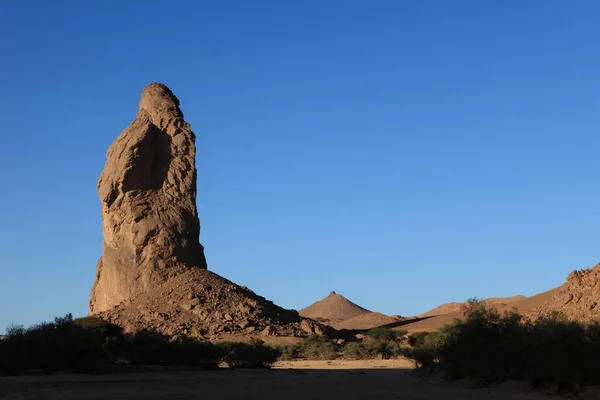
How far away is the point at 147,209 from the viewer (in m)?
70.9

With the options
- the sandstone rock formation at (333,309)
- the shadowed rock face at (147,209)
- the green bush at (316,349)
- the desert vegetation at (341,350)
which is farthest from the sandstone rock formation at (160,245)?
the sandstone rock formation at (333,309)

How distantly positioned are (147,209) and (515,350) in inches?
2035

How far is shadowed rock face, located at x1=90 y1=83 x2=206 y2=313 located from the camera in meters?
69.2

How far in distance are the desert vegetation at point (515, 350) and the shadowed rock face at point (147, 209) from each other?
4308 centimetres

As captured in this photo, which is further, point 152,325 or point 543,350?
point 152,325

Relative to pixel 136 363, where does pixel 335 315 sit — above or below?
above

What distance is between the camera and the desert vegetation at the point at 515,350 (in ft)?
70.2

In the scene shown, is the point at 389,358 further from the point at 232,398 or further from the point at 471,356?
the point at 232,398

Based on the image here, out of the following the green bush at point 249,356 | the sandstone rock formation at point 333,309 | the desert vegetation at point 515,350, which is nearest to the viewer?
the desert vegetation at point 515,350

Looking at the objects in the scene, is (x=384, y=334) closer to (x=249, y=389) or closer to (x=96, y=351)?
(x=96, y=351)

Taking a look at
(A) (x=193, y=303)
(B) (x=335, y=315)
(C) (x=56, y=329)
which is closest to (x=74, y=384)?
(C) (x=56, y=329)

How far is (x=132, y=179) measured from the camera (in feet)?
234

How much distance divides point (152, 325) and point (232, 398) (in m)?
40.9

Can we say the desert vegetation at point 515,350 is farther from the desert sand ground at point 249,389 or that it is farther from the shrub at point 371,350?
the shrub at point 371,350
